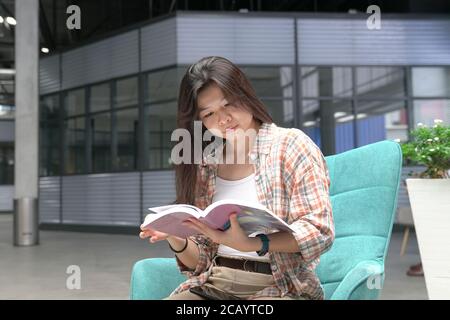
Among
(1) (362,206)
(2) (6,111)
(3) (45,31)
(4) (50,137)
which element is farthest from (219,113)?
(2) (6,111)

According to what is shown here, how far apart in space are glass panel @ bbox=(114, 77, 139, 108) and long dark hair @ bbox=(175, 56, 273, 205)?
30.8ft

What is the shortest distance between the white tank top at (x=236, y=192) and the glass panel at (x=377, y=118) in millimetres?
8969

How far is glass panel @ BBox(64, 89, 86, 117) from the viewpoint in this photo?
11578 mm

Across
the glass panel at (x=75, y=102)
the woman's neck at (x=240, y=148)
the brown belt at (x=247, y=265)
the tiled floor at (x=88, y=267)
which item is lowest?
the tiled floor at (x=88, y=267)

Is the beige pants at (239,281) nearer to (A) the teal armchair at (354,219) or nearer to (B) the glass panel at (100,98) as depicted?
(A) the teal armchair at (354,219)

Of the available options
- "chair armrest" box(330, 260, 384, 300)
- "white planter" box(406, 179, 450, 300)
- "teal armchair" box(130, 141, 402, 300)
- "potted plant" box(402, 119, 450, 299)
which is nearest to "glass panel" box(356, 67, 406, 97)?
"potted plant" box(402, 119, 450, 299)

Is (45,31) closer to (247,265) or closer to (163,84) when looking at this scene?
(163,84)

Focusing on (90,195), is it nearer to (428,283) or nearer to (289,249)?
(428,283)

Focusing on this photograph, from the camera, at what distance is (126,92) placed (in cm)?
1085

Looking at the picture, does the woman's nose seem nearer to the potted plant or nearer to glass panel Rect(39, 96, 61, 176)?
the potted plant

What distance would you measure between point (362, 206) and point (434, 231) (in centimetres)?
88

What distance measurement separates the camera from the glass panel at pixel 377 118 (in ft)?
33.0

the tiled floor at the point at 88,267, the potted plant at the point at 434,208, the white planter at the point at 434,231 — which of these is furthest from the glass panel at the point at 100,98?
the white planter at the point at 434,231
